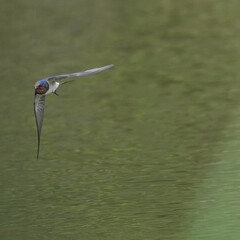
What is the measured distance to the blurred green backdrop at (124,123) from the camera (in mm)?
6305

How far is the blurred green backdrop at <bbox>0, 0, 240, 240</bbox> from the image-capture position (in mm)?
6305

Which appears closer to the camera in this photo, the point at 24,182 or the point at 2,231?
the point at 2,231

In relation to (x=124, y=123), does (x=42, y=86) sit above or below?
above

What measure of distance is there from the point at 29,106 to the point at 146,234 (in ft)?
12.5

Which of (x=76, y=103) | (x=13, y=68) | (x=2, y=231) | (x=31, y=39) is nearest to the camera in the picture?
(x=2, y=231)

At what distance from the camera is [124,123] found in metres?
8.53

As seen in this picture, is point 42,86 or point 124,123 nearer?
point 42,86

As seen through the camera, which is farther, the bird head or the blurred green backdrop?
the blurred green backdrop

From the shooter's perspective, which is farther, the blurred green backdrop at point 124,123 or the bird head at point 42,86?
the blurred green backdrop at point 124,123

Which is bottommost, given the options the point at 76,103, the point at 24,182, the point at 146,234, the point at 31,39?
the point at 146,234

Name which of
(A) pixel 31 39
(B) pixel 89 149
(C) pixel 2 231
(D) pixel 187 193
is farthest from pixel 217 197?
(A) pixel 31 39

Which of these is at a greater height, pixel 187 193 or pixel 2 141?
pixel 2 141

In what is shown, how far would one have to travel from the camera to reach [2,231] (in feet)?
20.7

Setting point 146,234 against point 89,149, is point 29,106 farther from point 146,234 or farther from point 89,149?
point 146,234
